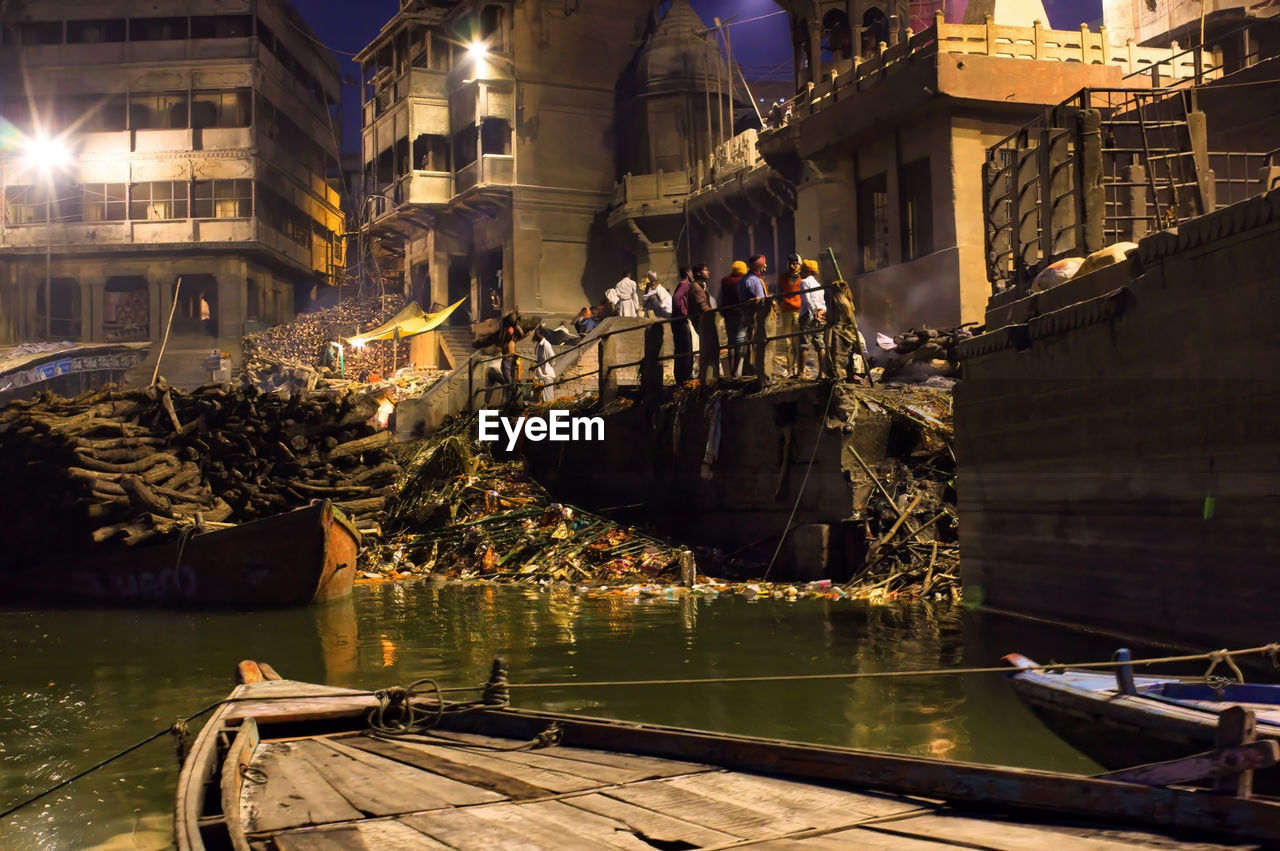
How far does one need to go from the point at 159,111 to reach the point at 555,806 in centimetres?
5355

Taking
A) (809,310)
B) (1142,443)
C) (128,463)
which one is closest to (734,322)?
(809,310)

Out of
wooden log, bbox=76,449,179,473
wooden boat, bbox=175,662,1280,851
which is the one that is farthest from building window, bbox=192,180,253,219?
wooden boat, bbox=175,662,1280,851

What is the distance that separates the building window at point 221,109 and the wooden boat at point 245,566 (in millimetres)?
38806

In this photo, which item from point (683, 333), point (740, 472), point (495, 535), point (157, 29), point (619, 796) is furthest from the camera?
point (157, 29)

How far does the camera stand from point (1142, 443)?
380 inches

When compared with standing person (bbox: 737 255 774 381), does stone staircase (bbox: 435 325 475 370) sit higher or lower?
higher

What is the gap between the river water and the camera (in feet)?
23.3

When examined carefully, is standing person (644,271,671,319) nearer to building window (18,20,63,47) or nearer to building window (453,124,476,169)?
building window (453,124,476,169)

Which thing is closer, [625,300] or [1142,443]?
[1142,443]

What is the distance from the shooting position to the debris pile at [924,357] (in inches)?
715

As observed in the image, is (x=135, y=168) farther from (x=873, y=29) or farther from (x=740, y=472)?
(x=740, y=472)

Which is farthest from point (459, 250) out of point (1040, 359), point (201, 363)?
point (1040, 359)

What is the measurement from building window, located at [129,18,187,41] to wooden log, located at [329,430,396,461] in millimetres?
40067

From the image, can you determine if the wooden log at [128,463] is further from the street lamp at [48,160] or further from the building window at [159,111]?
the building window at [159,111]
